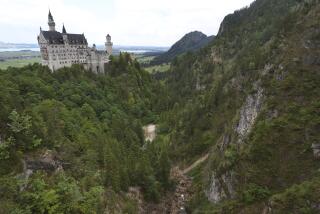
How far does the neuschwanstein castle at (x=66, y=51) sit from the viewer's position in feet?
385

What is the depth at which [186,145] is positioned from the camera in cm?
9731

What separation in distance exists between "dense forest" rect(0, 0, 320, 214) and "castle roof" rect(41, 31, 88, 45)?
13.3 meters

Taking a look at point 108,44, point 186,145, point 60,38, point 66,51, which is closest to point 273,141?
point 186,145

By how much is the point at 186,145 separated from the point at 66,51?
63.2 metres

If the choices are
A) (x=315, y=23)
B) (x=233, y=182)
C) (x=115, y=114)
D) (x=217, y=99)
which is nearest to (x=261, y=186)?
(x=233, y=182)

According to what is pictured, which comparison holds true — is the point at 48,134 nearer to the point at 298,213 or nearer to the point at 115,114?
the point at 298,213

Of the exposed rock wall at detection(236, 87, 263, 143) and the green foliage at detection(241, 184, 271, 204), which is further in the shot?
the exposed rock wall at detection(236, 87, 263, 143)

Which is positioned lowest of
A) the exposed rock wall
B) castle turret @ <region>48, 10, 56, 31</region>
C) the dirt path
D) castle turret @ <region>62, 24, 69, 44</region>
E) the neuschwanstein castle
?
the dirt path

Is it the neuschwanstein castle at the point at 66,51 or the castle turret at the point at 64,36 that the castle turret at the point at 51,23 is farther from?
the castle turret at the point at 64,36

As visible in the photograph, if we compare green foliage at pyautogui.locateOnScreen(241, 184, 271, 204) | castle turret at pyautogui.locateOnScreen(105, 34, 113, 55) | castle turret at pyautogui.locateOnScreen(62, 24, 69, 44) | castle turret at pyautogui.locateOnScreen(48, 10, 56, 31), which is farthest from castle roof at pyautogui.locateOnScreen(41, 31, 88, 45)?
green foliage at pyautogui.locateOnScreen(241, 184, 271, 204)

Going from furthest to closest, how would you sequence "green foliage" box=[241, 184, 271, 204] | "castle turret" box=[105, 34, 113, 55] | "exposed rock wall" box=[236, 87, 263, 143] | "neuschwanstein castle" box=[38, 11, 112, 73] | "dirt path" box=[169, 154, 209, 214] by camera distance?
"castle turret" box=[105, 34, 113, 55]
"neuschwanstein castle" box=[38, 11, 112, 73]
"dirt path" box=[169, 154, 209, 214]
"exposed rock wall" box=[236, 87, 263, 143]
"green foliage" box=[241, 184, 271, 204]

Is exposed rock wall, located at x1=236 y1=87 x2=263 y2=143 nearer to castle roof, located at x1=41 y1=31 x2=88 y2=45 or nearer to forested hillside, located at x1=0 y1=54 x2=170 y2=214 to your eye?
forested hillside, located at x1=0 y1=54 x2=170 y2=214

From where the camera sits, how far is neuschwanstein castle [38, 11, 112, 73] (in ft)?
385

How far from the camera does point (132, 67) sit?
15062cm
